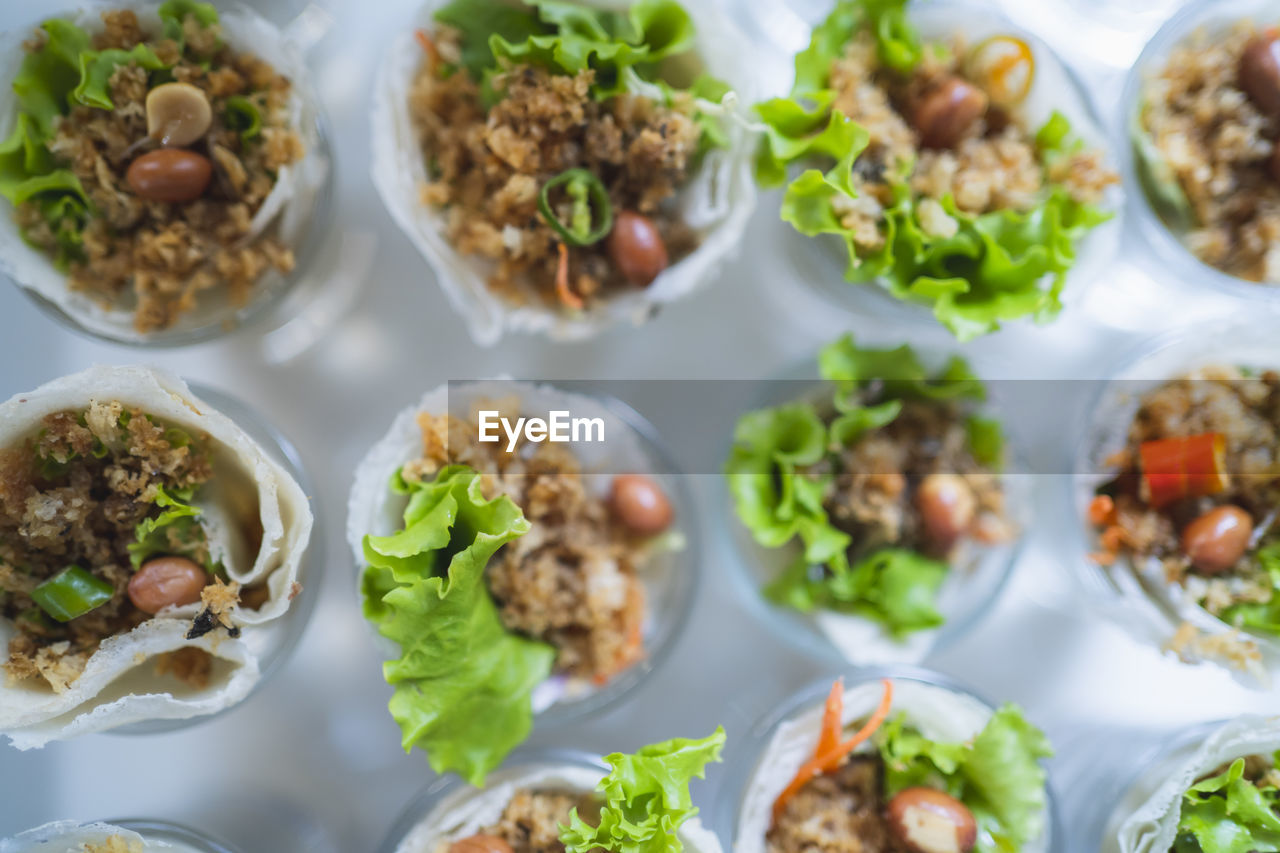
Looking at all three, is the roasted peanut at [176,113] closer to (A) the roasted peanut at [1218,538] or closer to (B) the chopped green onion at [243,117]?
(B) the chopped green onion at [243,117]

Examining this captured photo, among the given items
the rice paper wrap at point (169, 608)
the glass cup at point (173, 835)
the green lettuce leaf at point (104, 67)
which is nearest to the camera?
the rice paper wrap at point (169, 608)

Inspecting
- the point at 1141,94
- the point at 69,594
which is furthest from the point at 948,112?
the point at 69,594

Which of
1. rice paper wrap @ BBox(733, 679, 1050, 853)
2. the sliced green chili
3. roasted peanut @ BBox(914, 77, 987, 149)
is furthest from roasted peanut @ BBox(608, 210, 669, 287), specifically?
rice paper wrap @ BBox(733, 679, 1050, 853)

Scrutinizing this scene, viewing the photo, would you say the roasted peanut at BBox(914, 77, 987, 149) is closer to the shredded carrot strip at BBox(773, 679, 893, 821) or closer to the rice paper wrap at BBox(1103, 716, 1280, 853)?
the shredded carrot strip at BBox(773, 679, 893, 821)

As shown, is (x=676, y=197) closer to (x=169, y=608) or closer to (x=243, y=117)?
(x=243, y=117)

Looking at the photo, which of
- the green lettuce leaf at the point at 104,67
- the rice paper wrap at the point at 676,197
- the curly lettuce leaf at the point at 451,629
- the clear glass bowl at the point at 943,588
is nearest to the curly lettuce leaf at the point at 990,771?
the clear glass bowl at the point at 943,588

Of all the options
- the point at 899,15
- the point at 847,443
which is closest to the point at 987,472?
the point at 847,443
